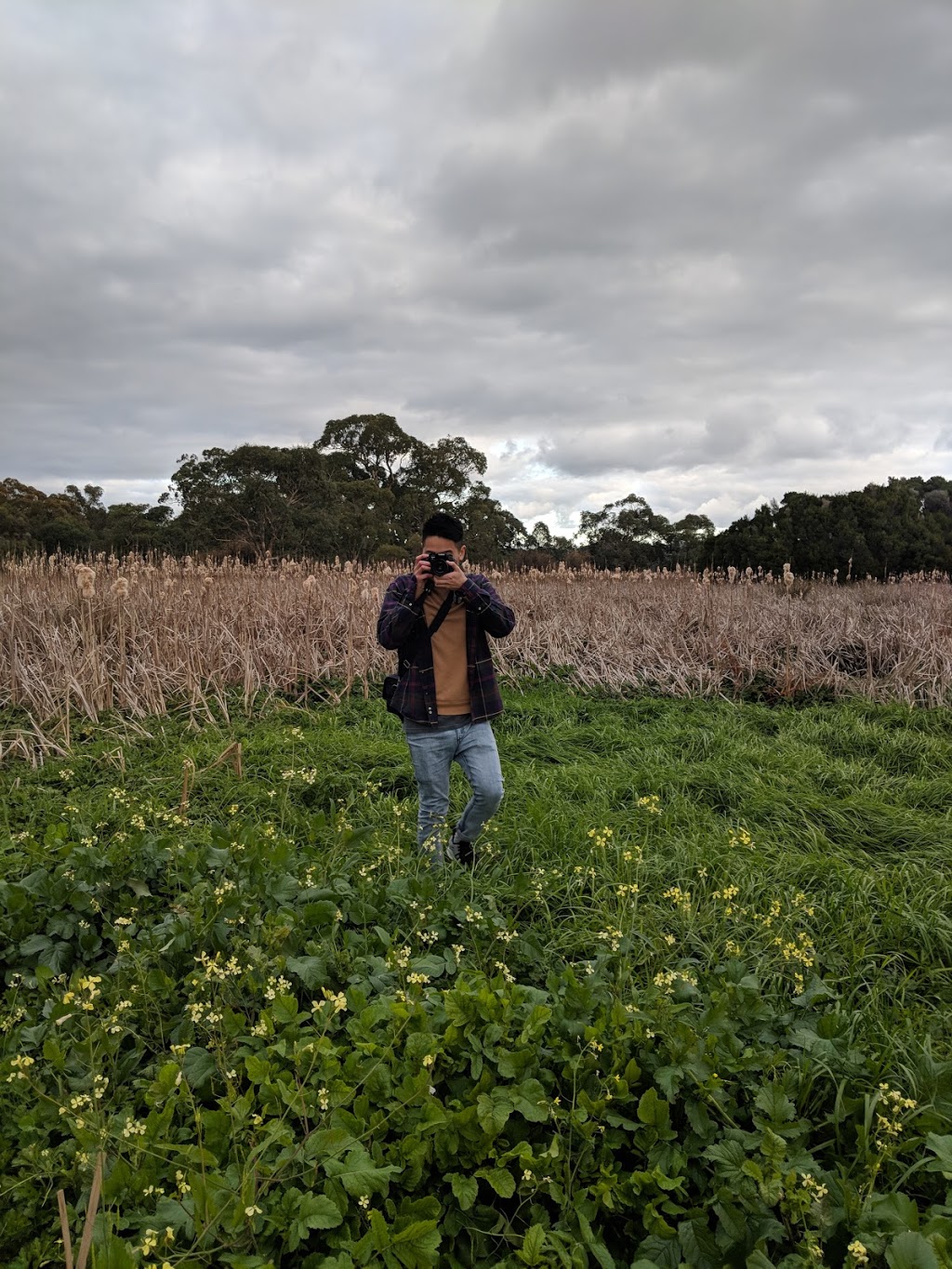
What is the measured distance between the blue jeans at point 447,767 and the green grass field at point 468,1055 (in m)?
0.25

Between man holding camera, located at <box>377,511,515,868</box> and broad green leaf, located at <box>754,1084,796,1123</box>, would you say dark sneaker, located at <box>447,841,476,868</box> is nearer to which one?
man holding camera, located at <box>377,511,515,868</box>

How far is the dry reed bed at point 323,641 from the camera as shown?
625 centimetres

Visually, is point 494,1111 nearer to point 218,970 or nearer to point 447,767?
point 218,970

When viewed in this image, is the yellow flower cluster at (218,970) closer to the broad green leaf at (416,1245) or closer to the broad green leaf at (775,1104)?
the broad green leaf at (416,1245)

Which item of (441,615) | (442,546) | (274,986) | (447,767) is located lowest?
(274,986)

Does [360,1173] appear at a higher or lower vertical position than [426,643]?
lower

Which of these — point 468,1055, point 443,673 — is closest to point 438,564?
point 443,673

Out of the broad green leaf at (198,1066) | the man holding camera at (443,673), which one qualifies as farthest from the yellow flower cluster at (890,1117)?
the man holding camera at (443,673)

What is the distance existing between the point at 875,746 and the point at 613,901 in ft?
12.9

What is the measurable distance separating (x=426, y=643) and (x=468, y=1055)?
1.89 meters

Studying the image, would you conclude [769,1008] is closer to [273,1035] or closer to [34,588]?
[273,1035]

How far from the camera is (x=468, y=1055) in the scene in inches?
72.1

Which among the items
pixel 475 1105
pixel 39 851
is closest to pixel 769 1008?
pixel 475 1105

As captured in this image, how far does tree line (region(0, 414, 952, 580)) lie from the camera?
23.4m
